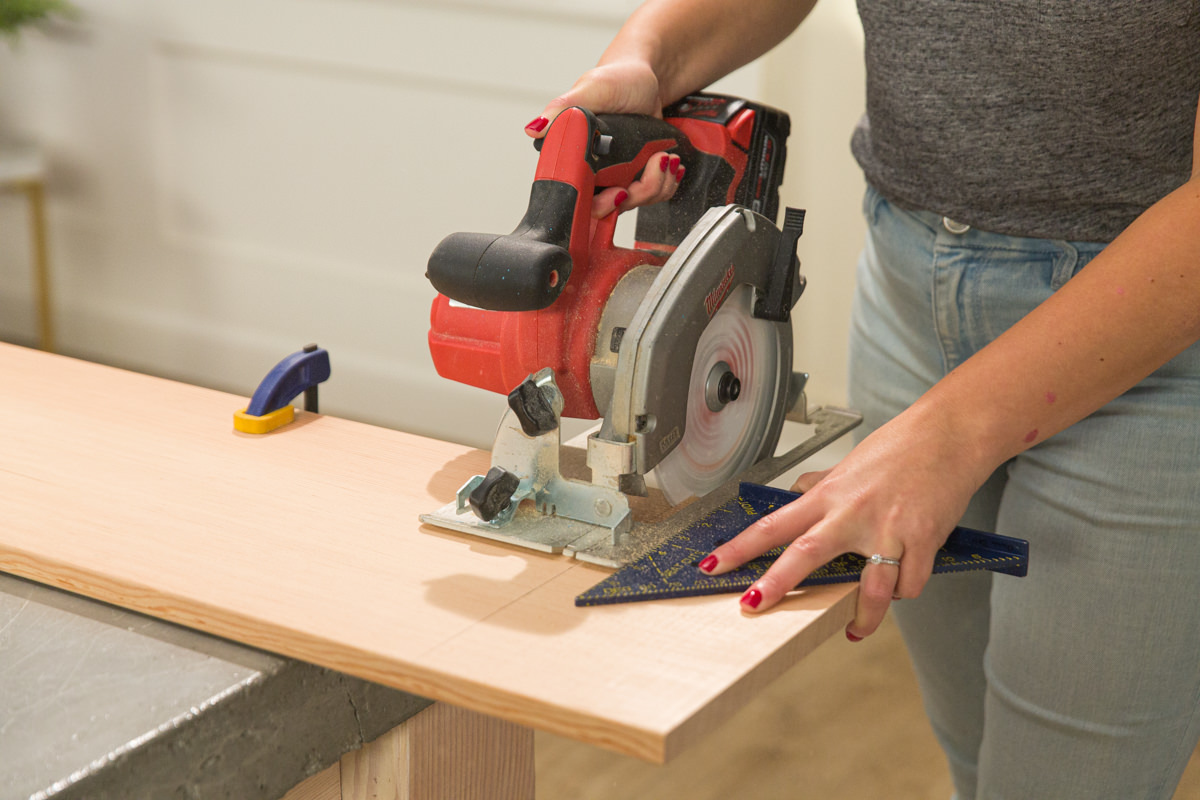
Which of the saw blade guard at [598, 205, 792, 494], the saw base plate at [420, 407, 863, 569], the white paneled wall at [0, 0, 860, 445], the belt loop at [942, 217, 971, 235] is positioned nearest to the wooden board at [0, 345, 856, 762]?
the saw base plate at [420, 407, 863, 569]

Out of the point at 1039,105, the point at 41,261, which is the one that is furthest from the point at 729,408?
the point at 41,261

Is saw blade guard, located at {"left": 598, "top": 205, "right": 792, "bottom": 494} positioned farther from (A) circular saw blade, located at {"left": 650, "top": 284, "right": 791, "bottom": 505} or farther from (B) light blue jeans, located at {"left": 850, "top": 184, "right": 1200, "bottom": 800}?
(B) light blue jeans, located at {"left": 850, "top": 184, "right": 1200, "bottom": 800}

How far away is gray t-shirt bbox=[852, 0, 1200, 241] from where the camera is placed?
1.01 m

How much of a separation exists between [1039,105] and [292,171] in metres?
2.56

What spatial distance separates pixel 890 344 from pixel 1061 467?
0.26 meters

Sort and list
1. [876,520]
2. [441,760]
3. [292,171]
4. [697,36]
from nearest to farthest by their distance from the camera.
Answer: [876,520], [441,760], [697,36], [292,171]

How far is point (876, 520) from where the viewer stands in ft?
2.86

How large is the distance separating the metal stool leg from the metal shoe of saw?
3.00 metres

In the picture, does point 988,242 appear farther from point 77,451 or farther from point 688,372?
point 77,451

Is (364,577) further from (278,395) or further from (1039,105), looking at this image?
(1039,105)

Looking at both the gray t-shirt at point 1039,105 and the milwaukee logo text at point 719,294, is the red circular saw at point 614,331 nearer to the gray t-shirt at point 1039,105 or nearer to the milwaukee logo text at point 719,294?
the milwaukee logo text at point 719,294

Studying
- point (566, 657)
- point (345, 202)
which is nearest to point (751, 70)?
point (345, 202)

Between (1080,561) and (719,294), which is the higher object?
(719,294)

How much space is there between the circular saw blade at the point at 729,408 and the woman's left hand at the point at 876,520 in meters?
0.13
